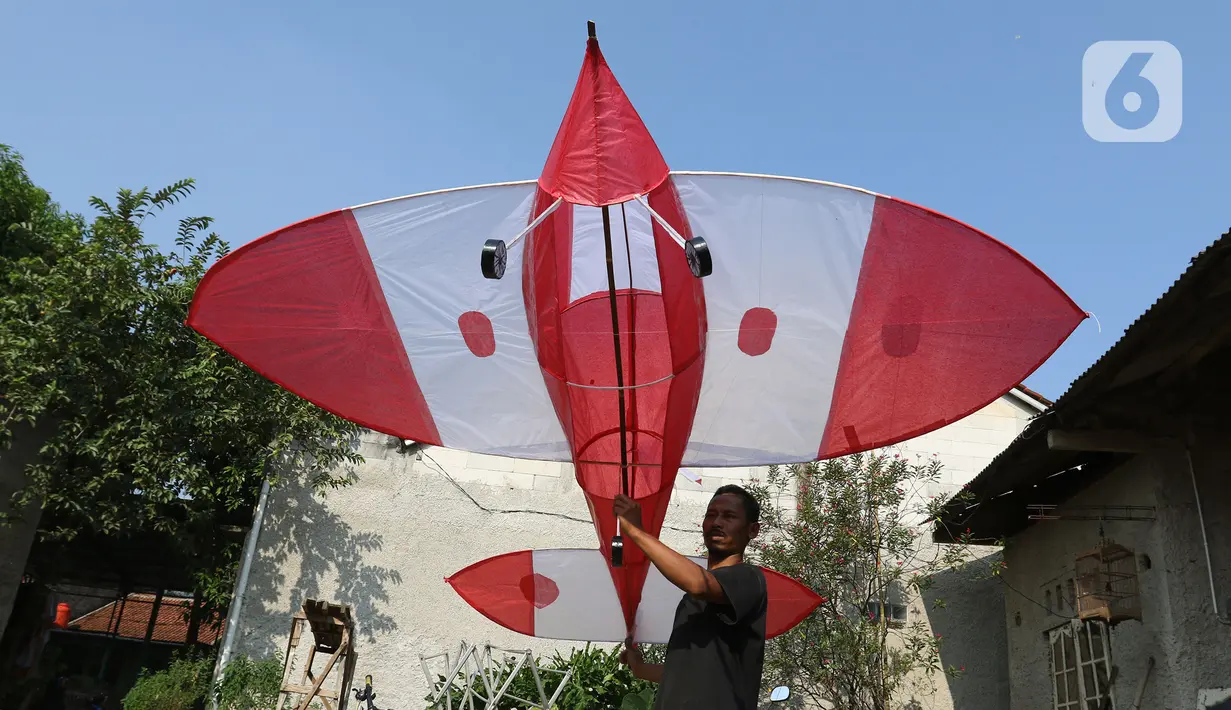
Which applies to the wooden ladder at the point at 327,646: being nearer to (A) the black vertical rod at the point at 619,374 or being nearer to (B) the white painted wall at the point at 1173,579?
(A) the black vertical rod at the point at 619,374

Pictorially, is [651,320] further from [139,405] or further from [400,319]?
[139,405]

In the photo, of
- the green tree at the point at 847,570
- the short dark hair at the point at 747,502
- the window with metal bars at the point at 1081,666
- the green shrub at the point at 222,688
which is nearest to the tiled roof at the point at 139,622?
the green shrub at the point at 222,688

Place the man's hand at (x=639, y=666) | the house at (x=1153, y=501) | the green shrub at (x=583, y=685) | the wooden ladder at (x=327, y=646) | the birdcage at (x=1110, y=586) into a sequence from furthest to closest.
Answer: the green shrub at (x=583, y=685), the wooden ladder at (x=327, y=646), the birdcage at (x=1110, y=586), the house at (x=1153, y=501), the man's hand at (x=639, y=666)

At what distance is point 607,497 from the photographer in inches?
172

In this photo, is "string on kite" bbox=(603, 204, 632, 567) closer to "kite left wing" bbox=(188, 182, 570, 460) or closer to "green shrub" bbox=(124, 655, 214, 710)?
"kite left wing" bbox=(188, 182, 570, 460)

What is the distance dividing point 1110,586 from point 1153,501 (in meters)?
0.76

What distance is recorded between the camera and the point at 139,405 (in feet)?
34.1

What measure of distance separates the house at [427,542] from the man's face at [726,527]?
27.4 feet

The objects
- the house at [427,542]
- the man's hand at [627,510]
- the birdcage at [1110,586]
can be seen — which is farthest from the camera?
the house at [427,542]

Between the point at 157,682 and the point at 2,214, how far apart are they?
8.57 meters

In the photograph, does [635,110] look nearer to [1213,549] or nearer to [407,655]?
[1213,549]

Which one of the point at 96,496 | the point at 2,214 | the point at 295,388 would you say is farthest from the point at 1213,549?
the point at 2,214

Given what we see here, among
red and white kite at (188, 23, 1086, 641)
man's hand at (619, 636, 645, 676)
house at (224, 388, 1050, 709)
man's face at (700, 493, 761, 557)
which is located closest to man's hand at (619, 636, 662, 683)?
man's hand at (619, 636, 645, 676)

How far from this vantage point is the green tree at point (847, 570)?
9.04m
